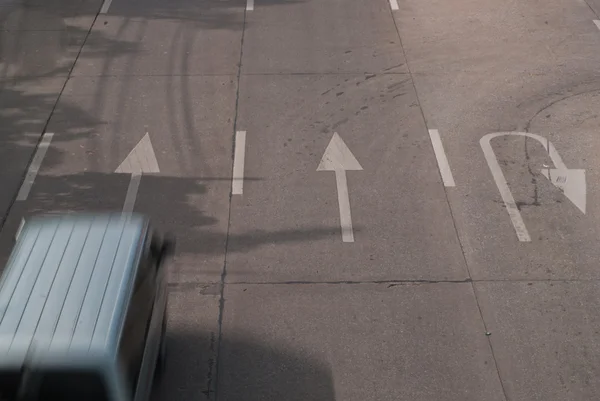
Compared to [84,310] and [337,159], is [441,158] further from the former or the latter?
[84,310]

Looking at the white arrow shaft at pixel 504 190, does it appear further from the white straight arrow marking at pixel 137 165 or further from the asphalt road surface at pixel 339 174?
the white straight arrow marking at pixel 137 165

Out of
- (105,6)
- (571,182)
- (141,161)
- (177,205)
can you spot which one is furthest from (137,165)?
(105,6)

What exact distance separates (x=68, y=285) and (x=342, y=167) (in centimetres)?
519

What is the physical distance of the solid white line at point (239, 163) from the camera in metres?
10.0

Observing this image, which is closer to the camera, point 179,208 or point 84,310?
point 84,310

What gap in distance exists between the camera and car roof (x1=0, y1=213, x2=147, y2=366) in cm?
548

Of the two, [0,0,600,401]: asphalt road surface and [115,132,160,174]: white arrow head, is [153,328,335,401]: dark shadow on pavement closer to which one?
[0,0,600,401]: asphalt road surface

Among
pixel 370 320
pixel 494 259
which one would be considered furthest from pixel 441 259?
pixel 370 320

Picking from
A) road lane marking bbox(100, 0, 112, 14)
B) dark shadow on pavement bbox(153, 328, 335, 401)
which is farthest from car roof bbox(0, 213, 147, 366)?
road lane marking bbox(100, 0, 112, 14)

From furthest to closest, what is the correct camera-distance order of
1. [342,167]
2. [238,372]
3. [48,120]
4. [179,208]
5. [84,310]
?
[48,120] < [342,167] < [179,208] < [238,372] < [84,310]

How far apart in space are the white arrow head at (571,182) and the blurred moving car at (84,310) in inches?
217

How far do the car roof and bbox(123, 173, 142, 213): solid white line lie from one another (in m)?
2.69

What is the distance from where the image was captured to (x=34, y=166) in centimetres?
1050

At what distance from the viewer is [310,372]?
24.3 ft
